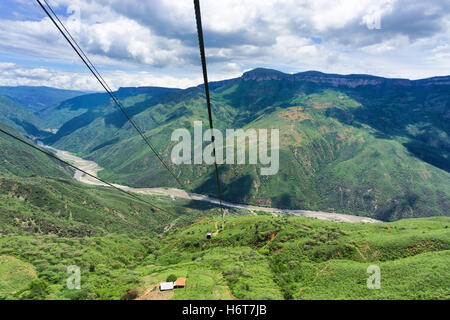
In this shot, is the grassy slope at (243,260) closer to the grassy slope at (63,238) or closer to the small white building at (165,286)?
the grassy slope at (63,238)

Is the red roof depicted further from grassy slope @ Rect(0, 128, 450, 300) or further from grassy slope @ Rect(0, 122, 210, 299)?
grassy slope @ Rect(0, 122, 210, 299)

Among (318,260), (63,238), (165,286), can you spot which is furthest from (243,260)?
(63,238)

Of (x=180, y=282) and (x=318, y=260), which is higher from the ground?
(x=180, y=282)

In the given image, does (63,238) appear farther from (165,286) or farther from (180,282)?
(180,282)

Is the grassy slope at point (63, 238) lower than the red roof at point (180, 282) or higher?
lower

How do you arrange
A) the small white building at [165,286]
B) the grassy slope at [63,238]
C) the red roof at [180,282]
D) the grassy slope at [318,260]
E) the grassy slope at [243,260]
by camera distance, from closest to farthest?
the grassy slope at [318,260] → the small white building at [165,286] → the grassy slope at [243,260] → the red roof at [180,282] → the grassy slope at [63,238]

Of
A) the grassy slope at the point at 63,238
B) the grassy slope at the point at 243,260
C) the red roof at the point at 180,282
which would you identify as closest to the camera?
the grassy slope at the point at 243,260

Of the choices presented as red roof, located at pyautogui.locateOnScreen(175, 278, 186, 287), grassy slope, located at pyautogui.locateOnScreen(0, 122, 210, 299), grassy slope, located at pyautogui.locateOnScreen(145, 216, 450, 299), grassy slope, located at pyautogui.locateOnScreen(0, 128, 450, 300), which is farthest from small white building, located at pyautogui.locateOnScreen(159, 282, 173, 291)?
grassy slope, located at pyautogui.locateOnScreen(0, 122, 210, 299)

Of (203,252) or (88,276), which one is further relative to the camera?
(203,252)

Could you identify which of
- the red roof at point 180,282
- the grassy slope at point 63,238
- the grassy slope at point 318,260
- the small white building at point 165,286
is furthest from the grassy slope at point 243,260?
the small white building at point 165,286

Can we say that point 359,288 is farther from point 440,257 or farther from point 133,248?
point 133,248
